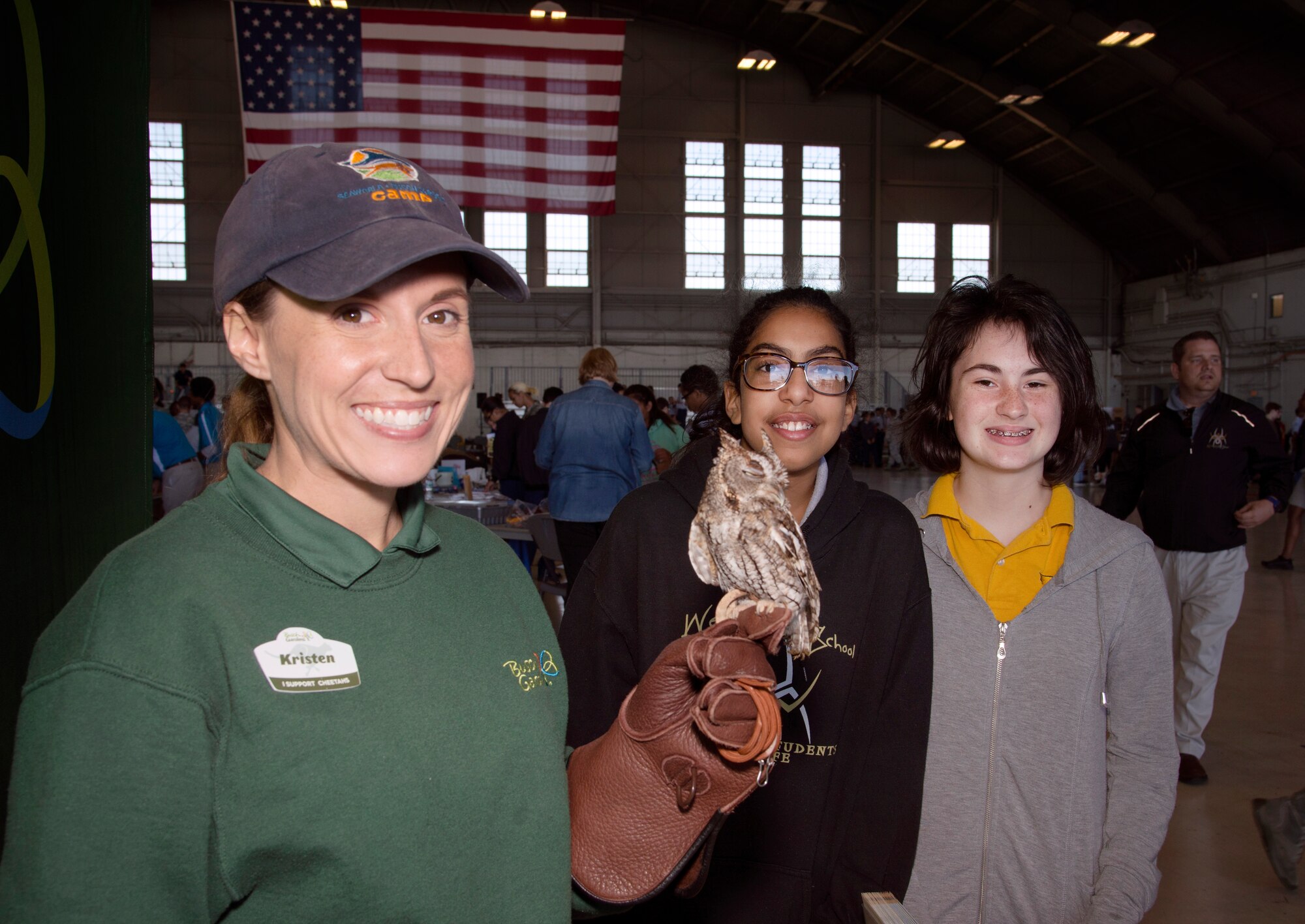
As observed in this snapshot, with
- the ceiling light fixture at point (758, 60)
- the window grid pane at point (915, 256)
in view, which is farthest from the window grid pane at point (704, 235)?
the window grid pane at point (915, 256)

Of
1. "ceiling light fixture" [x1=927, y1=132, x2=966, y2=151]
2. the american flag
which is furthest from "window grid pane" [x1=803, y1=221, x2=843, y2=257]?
the american flag

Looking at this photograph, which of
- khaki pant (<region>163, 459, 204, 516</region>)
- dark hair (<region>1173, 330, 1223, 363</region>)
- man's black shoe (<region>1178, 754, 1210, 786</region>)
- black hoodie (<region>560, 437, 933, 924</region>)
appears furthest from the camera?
khaki pant (<region>163, 459, 204, 516</region>)

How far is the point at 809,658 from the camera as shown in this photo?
184cm

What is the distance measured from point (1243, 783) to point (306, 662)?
516cm

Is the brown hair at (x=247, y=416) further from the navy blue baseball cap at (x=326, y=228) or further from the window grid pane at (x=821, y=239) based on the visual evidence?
the window grid pane at (x=821, y=239)

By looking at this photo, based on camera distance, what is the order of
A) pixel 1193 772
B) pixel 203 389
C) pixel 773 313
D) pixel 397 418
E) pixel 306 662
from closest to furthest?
pixel 306 662 < pixel 397 418 < pixel 773 313 < pixel 1193 772 < pixel 203 389

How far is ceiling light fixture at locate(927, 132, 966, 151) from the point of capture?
2292 cm

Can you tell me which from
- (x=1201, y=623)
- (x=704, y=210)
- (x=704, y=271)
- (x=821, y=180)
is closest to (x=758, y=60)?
(x=821, y=180)

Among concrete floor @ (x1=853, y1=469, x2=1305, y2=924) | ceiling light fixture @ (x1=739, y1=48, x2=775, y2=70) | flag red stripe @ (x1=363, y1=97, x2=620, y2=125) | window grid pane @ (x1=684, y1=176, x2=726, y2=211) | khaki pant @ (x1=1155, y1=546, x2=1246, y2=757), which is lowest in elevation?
concrete floor @ (x1=853, y1=469, x2=1305, y2=924)

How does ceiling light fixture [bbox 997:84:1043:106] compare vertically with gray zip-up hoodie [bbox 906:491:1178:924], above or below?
above

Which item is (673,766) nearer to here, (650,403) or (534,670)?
(534,670)

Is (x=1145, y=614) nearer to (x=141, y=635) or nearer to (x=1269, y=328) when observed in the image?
(x=141, y=635)

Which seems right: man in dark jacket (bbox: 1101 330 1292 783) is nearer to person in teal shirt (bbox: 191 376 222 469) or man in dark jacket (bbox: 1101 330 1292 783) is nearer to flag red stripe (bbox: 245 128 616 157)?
flag red stripe (bbox: 245 128 616 157)

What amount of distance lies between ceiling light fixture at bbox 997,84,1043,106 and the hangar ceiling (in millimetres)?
288
